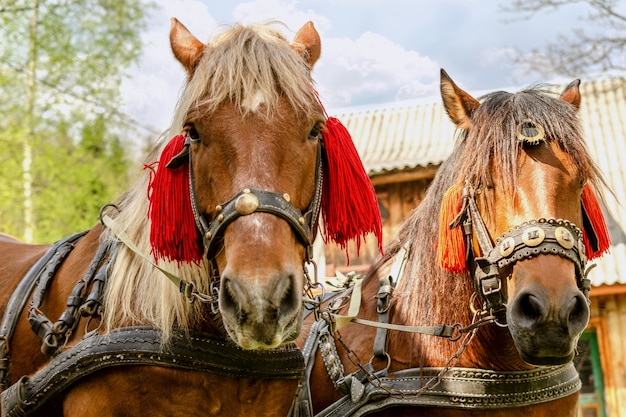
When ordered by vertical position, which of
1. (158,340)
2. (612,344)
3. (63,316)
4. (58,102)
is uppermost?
(58,102)

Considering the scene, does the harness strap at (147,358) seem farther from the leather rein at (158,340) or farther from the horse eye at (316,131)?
the horse eye at (316,131)

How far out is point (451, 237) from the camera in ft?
8.25

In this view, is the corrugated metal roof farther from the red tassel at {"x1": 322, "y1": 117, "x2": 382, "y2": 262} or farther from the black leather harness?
the black leather harness

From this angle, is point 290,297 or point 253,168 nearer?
point 290,297

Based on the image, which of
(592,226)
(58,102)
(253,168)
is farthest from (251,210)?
(58,102)

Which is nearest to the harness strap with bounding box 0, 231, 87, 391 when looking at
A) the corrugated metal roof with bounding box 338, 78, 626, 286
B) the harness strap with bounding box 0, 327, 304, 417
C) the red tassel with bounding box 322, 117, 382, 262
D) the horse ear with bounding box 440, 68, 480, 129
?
the harness strap with bounding box 0, 327, 304, 417

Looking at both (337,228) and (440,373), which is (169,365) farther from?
(440,373)

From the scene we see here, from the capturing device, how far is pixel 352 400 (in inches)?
103

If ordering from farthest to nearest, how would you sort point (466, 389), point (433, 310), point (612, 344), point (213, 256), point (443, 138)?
point (443, 138)
point (612, 344)
point (433, 310)
point (466, 389)
point (213, 256)

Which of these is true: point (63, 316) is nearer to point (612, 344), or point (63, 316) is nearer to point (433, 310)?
point (433, 310)

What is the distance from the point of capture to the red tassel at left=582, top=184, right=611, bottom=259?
254cm

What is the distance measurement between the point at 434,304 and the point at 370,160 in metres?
6.71

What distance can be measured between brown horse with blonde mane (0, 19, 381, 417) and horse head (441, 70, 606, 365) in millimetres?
463

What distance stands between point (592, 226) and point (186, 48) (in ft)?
5.71
